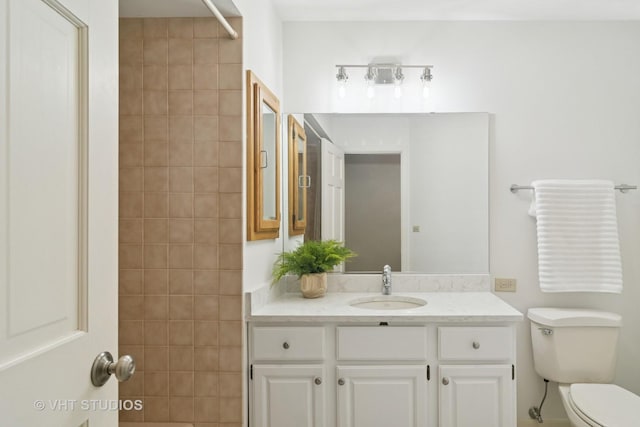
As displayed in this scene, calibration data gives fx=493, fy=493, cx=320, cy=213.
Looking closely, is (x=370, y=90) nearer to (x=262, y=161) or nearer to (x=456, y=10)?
(x=456, y=10)

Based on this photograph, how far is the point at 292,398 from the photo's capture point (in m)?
2.21

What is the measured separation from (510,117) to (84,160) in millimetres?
2532

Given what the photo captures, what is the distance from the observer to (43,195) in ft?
2.60

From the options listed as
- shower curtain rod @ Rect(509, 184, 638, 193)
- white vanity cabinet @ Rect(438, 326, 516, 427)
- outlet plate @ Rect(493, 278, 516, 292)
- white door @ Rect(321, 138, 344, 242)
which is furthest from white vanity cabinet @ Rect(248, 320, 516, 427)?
shower curtain rod @ Rect(509, 184, 638, 193)

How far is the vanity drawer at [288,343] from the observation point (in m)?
2.21

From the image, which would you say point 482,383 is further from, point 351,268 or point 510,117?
point 510,117

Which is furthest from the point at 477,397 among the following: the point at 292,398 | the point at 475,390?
the point at 292,398

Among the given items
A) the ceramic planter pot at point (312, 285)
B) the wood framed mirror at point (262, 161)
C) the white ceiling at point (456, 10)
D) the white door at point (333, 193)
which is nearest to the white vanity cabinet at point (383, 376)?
the ceramic planter pot at point (312, 285)

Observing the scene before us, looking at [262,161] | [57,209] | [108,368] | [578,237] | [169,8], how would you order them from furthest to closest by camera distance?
[578,237]
[262,161]
[169,8]
[108,368]
[57,209]

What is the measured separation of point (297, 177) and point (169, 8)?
3.87ft

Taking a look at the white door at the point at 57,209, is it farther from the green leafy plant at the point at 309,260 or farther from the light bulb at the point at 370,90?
the light bulb at the point at 370,90

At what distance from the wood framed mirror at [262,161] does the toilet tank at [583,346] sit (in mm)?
1570

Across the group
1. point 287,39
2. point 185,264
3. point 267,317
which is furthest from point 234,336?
point 287,39

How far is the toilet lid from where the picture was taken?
2047mm
